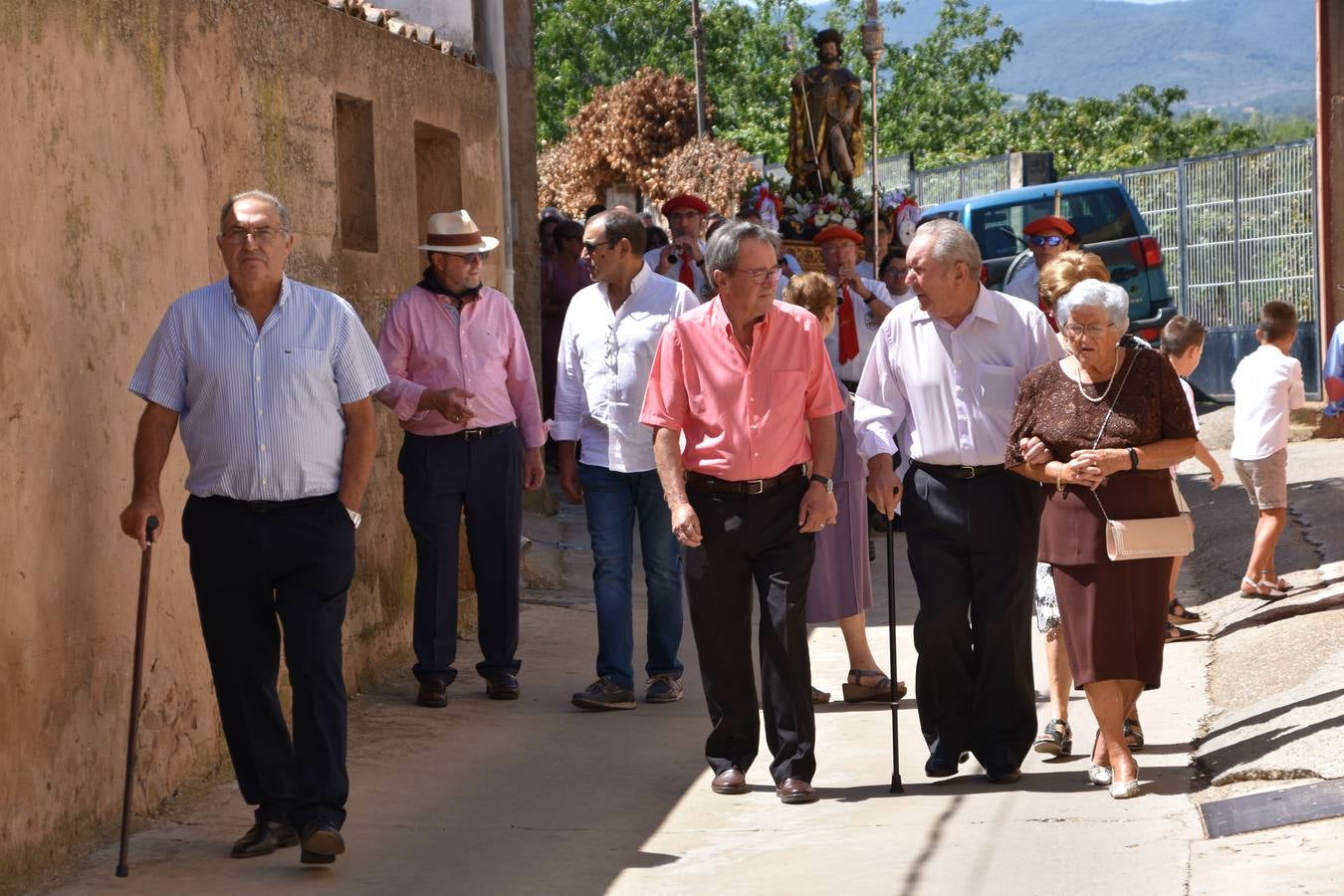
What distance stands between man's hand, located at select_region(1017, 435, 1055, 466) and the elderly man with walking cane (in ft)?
6.94

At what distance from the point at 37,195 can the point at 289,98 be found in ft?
8.11

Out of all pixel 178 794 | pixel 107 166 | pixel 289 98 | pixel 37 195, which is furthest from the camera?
pixel 289 98

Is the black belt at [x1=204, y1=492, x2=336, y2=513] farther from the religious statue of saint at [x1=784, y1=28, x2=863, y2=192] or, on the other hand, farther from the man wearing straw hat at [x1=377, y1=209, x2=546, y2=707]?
the religious statue of saint at [x1=784, y1=28, x2=863, y2=192]

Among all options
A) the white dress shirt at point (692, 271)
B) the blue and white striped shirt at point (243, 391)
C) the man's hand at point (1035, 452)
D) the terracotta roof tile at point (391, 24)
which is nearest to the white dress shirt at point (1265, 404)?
the white dress shirt at point (692, 271)

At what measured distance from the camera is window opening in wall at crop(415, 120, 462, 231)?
10641mm

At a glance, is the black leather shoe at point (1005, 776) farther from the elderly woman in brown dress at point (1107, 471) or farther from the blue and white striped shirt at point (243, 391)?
the blue and white striped shirt at point (243, 391)

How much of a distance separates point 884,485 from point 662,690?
2174 millimetres

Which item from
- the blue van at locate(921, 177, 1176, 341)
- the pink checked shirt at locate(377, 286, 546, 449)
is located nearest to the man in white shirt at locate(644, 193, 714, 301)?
the pink checked shirt at locate(377, 286, 546, 449)

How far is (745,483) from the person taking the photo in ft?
21.8

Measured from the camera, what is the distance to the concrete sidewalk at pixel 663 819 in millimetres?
5723

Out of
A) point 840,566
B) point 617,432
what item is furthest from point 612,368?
point 840,566

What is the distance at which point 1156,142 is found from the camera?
49719 mm

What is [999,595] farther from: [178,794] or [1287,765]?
[178,794]

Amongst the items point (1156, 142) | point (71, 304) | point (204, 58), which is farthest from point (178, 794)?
point (1156, 142)
